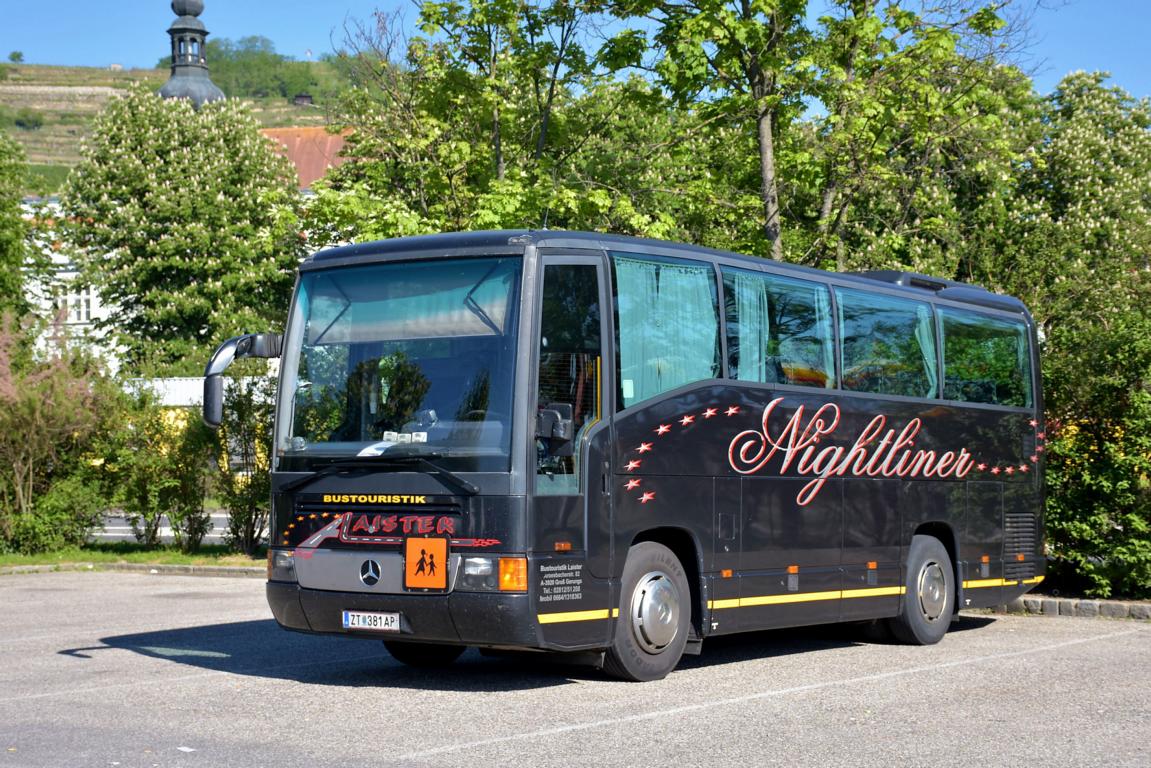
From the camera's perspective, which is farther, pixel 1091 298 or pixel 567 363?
pixel 1091 298

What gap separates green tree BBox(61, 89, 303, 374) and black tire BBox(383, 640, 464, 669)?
42.6 meters

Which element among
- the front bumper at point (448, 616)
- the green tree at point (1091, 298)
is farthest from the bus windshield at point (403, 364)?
the green tree at point (1091, 298)

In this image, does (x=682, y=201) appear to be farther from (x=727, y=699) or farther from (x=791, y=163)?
(x=727, y=699)

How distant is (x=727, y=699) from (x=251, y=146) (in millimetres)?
50104

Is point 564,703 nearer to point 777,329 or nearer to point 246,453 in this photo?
point 777,329

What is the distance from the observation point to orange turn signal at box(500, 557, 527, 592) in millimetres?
10094

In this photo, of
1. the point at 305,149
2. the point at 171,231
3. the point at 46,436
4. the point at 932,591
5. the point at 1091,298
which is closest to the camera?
the point at 932,591

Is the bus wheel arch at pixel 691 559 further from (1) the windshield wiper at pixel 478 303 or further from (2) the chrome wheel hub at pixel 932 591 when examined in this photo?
(2) the chrome wheel hub at pixel 932 591

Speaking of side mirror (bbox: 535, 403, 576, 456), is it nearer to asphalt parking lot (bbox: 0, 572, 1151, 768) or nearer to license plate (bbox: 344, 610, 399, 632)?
license plate (bbox: 344, 610, 399, 632)

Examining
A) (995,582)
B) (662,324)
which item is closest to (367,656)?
(662,324)

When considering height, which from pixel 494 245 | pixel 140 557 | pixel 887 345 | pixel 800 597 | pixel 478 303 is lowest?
pixel 800 597

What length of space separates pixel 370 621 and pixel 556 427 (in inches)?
74.9

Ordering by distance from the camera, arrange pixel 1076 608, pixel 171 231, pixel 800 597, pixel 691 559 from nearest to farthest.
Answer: pixel 691 559 < pixel 800 597 < pixel 1076 608 < pixel 171 231

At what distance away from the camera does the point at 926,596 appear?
48.6ft
